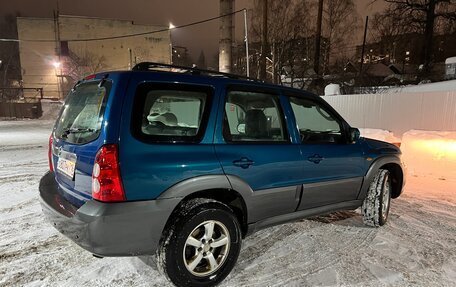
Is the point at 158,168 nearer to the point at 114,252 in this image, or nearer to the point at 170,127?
the point at 170,127

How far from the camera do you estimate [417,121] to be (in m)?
11.3

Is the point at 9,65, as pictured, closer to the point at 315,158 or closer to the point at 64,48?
the point at 64,48

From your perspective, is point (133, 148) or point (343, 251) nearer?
point (133, 148)

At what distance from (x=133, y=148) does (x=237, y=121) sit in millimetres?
1178

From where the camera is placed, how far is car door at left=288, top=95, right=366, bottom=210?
140 inches

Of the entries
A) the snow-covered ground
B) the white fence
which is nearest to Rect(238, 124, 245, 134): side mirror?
the snow-covered ground

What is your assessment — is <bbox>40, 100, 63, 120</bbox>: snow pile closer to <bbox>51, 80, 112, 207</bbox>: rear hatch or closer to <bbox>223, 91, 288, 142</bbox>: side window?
<bbox>51, 80, 112, 207</bbox>: rear hatch

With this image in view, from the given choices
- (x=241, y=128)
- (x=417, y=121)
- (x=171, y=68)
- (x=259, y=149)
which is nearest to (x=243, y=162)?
(x=259, y=149)

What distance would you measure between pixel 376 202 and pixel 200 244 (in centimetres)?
255

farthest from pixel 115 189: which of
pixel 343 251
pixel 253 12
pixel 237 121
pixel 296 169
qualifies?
pixel 253 12

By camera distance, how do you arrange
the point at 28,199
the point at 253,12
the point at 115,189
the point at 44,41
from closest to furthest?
the point at 115,189
the point at 28,199
the point at 253,12
the point at 44,41

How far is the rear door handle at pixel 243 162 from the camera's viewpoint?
2.95 m

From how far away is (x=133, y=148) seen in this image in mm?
2467

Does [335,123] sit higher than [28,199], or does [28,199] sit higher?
[335,123]
